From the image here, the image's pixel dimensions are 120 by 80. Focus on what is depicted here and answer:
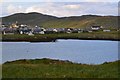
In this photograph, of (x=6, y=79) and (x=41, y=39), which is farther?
(x=41, y=39)

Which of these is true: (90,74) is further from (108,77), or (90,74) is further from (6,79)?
(6,79)

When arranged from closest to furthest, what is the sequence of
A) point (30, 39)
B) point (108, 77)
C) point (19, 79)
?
1. point (19, 79)
2. point (108, 77)
3. point (30, 39)

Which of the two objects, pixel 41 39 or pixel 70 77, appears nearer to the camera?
pixel 70 77

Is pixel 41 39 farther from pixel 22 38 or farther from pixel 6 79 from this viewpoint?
pixel 6 79

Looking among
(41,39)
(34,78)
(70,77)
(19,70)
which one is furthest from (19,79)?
(41,39)

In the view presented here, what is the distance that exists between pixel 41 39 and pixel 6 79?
16962 centimetres

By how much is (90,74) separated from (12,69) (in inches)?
273

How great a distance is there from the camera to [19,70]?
26188 millimetres

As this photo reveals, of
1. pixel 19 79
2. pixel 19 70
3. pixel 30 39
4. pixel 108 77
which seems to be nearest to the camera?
pixel 19 79

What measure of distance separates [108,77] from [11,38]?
178656 millimetres

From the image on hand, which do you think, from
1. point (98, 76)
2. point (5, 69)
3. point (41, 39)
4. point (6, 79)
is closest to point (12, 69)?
point (5, 69)

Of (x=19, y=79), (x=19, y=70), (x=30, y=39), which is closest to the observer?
(x=19, y=79)

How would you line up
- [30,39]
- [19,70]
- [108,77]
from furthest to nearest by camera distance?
1. [30,39]
2. [19,70]
3. [108,77]

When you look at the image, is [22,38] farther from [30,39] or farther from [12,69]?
[12,69]
